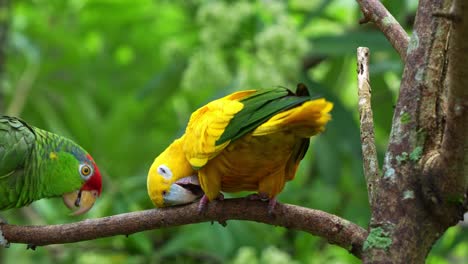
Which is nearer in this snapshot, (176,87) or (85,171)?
(85,171)

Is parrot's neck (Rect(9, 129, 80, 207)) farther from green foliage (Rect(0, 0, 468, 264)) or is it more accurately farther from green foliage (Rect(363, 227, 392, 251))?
green foliage (Rect(363, 227, 392, 251))

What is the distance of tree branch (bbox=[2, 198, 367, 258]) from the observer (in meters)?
1.73

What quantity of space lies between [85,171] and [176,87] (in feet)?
4.03

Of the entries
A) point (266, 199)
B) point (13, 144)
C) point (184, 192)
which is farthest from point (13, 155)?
point (266, 199)

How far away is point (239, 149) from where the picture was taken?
2057 mm

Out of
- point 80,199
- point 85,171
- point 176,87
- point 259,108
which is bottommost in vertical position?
point 80,199

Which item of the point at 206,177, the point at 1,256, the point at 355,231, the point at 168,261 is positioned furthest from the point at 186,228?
the point at 355,231

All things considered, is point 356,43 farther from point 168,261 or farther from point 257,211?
point 257,211

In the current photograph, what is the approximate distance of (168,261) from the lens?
3.90 m

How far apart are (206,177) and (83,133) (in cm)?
219

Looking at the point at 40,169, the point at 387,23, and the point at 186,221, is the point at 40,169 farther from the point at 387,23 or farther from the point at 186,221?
the point at 387,23

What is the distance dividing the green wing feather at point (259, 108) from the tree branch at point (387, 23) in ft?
0.90

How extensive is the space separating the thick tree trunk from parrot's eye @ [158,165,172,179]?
0.83 metres

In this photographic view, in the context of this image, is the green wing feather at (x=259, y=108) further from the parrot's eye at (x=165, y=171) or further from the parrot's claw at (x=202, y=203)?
the parrot's eye at (x=165, y=171)
